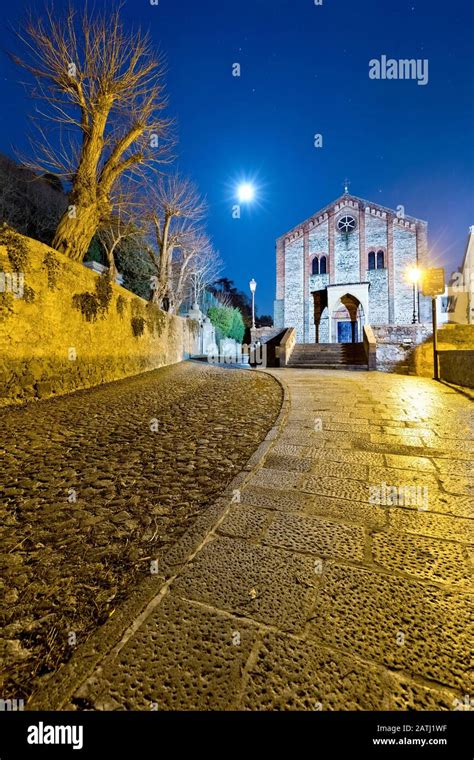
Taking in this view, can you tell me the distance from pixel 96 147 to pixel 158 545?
8815 millimetres

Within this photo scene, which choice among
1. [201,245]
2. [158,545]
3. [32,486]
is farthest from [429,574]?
[201,245]

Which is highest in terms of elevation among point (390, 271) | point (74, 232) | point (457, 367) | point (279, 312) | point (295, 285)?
point (390, 271)

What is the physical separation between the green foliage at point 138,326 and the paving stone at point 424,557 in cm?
911

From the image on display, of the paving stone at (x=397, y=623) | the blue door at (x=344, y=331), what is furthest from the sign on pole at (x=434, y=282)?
the blue door at (x=344, y=331)

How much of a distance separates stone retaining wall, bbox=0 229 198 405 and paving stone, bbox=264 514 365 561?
17.2 feet

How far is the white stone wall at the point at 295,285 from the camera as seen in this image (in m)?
24.2

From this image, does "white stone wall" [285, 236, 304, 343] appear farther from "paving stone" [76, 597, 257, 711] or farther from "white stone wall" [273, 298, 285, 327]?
"paving stone" [76, 597, 257, 711]

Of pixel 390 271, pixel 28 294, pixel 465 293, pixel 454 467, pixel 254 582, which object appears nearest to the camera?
pixel 254 582

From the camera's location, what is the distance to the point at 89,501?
2.16 meters

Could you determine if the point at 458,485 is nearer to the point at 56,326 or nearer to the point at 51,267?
the point at 56,326

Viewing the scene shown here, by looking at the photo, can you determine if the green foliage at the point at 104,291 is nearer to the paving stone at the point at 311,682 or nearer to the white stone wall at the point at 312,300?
the paving stone at the point at 311,682

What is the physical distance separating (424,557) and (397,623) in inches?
20.1

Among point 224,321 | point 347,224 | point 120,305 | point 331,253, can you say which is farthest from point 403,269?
point 120,305

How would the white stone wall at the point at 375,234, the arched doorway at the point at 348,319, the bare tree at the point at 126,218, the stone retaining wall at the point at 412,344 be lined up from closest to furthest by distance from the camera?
the bare tree at the point at 126,218, the stone retaining wall at the point at 412,344, the arched doorway at the point at 348,319, the white stone wall at the point at 375,234
